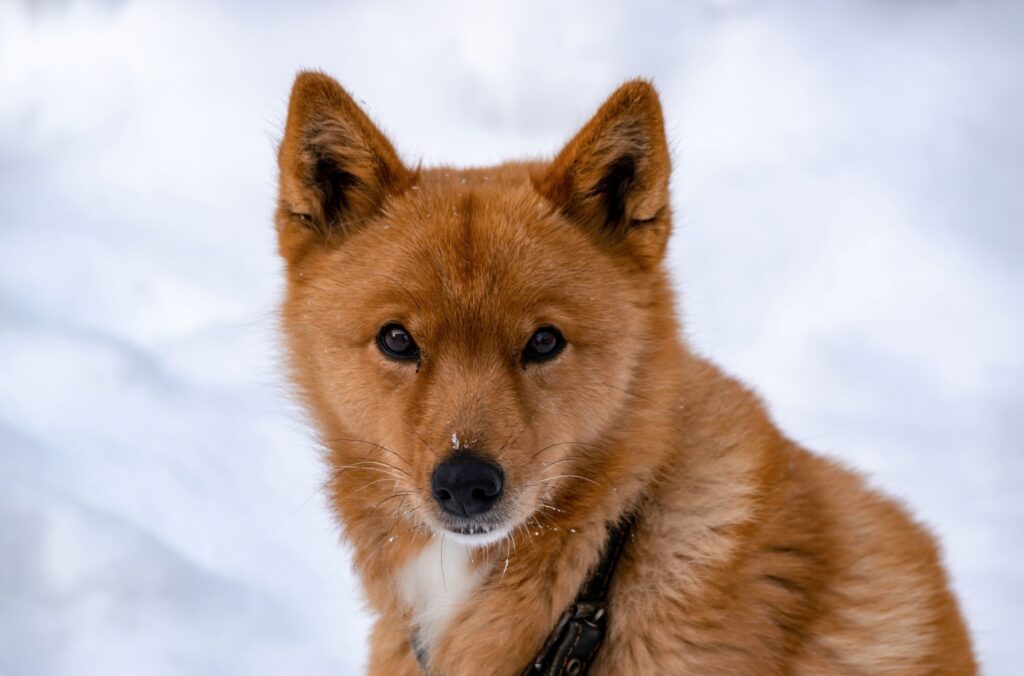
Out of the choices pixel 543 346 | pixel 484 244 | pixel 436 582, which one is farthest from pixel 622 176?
pixel 436 582

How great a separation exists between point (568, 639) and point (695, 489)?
0.72 m

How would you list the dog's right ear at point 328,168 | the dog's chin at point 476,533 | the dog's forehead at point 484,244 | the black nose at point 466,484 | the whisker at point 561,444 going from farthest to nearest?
the dog's right ear at point 328,168, the dog's forehead at point 484,244, the whisker at point 561,444, the dog's chin at point 476,533, the black nose at point 466,484

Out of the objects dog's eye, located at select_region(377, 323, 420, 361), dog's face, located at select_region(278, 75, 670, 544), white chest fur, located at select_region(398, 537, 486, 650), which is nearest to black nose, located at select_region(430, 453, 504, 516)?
dog's face, located at select_region(278, 75, 670, 544)

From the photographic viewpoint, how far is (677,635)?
3.38 meters

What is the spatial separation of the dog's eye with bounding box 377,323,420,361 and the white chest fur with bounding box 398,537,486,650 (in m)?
0.67

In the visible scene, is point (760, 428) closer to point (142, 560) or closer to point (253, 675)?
point (253, 675)

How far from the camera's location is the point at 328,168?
394 centimetres

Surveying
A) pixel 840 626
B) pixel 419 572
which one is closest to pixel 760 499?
pixel 840 626

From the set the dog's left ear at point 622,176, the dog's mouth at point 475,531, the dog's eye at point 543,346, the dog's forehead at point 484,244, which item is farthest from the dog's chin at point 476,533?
the dog's left ear at point 622,176

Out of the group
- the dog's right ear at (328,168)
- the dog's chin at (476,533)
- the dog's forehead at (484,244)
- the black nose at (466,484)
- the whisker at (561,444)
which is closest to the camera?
the black nose at (466,484)

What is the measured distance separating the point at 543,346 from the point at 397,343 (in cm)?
52

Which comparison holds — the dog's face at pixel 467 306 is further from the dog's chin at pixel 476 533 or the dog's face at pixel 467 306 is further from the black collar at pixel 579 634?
the black collar at pixel 579 634

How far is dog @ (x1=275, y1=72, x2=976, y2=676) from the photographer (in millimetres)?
3414

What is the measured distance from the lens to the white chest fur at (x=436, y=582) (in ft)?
11.9
